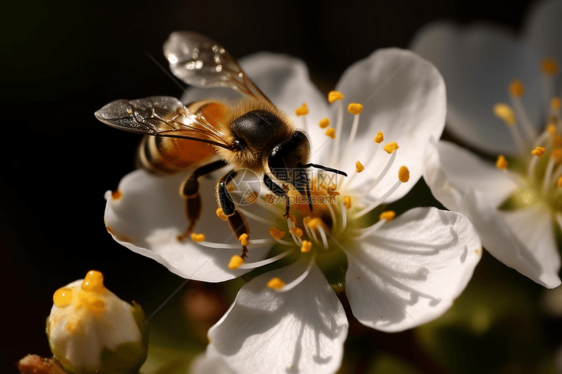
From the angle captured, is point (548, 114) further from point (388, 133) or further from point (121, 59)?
point (121, 59)

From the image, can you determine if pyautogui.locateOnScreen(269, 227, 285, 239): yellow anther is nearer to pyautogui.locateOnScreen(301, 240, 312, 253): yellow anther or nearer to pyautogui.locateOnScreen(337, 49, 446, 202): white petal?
pyautogui.locateOnScreen(301, 240, 312, 253): yellow anther

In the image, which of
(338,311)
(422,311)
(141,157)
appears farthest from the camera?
(141,157)

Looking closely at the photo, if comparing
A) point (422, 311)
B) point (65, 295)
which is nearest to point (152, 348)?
point (65, 295)

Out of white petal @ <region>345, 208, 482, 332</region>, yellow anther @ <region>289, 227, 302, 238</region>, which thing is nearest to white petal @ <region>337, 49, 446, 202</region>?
white petal @ <region>345, 208, 482, 332</region>

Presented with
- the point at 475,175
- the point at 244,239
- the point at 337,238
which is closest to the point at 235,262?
the point at 244,239

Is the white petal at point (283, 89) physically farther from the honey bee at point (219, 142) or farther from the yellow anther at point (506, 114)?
the yellow anther at point (506, 114)

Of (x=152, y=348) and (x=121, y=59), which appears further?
(x=121, y=59)

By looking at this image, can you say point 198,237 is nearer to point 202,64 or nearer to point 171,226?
point 171,226

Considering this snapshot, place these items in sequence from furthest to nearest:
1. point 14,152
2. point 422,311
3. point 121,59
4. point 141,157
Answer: point 121,59, point 14,152, point 141,157, point 422,311
